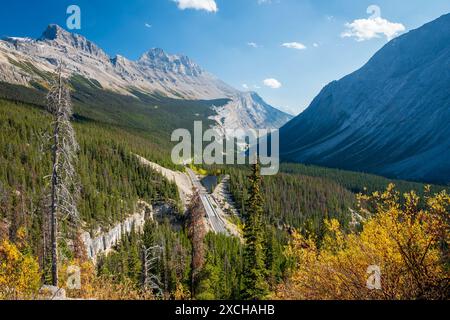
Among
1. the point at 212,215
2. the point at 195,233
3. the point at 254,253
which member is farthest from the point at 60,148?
the point at 212,215

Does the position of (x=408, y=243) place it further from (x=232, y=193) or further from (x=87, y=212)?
(x=232, y=193)

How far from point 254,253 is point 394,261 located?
26946mm

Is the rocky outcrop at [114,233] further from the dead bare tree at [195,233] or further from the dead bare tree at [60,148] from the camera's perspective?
the dead bare tree at [60,148]

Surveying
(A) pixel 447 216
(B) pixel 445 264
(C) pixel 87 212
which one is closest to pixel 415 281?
(B) pixel 445 264

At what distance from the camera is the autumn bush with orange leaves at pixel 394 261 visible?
10.1m

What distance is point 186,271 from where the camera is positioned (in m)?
56.6

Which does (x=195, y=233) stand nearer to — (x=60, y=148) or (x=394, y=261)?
(x=60, y=148)

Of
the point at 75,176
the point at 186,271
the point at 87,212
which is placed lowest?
the point at 186,271

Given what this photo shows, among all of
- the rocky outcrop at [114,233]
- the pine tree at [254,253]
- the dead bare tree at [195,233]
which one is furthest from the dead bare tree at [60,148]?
the rocky outcrop at [114,233]

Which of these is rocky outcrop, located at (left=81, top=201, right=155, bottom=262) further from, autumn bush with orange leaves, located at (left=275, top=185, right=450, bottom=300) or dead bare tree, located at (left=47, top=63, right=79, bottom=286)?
autumn bush with orange leaves, located at (left=275, top=185, right=450, bottom=300)

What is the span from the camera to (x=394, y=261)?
1112cm

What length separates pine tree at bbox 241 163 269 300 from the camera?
34.7 m

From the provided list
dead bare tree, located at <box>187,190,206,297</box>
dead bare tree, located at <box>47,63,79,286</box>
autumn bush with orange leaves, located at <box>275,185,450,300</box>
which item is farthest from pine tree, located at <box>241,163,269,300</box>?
autumn bush with orange leaves, located at <box>275,185,450,300</box>
